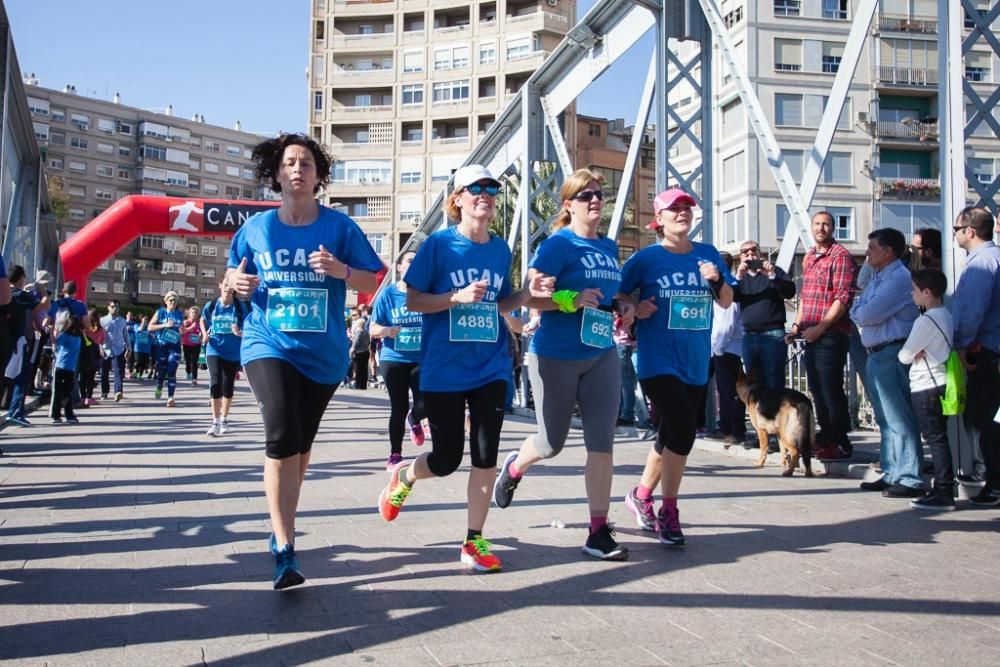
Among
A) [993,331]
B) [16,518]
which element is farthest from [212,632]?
[993,331]

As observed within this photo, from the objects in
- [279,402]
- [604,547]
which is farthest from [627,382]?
[279,402]

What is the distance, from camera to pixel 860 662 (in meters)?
3.26

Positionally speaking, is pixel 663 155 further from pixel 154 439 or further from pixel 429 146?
pixel 429 146

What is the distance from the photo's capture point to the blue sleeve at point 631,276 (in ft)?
18.8

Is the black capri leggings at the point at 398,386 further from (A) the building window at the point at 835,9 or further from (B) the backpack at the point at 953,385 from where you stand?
(A) the building window at the point at 835,9

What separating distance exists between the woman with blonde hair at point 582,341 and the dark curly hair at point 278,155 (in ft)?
4.04

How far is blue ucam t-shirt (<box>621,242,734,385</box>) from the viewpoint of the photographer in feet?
18.1

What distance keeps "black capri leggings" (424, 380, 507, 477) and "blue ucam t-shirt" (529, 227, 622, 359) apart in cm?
44

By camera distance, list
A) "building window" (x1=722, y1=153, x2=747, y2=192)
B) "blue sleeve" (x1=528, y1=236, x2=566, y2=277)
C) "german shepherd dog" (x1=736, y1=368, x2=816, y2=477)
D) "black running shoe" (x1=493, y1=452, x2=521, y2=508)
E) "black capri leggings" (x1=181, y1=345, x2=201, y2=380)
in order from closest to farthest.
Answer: "blue sleeve" (x1=528, y1=236, x2=566, y2=277), "black running shoe" (x1=493, y1=452, x2=521, y2=508), "german shepherd dog" (x1=736, y1=368, x2=816, y2=477), "black capri leggings" (x1=181, y1=345, x2=201, y2=380), "building window" (x1=722, y1=153, x2=747, y2=192)

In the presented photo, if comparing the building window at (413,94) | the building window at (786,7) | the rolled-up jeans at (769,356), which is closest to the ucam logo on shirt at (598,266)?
the rolled-up jeans at (769,356)

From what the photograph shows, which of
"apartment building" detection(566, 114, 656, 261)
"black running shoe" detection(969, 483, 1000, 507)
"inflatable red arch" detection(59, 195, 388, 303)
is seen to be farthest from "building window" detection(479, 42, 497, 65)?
"black running shoe" detection(969, 483, 1000, 507)

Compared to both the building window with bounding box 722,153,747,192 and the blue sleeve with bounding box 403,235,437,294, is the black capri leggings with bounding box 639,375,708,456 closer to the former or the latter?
the blue sleeve with bounding box 403,235,437,294

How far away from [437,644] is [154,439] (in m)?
Answer: 9.20

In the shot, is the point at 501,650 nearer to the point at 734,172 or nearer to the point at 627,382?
the point at 627,382
